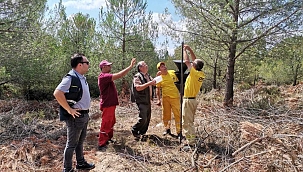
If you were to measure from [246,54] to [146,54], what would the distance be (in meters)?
6.02

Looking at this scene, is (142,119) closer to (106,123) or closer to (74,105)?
(106,123)

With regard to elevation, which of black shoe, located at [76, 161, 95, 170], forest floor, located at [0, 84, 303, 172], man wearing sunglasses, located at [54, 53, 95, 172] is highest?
man wearing sunglasses, located at [54, 53, 95, 172]

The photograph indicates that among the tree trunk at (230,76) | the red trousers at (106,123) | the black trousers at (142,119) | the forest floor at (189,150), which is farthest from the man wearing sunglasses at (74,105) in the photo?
the tree trunk at (230,76)

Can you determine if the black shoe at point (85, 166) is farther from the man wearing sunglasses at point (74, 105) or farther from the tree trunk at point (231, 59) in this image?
the tree trunk at point (231, 59)

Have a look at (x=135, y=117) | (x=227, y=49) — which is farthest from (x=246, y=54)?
(x=135, y=117)

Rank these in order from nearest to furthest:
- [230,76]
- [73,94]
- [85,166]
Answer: [73,94], [85,166], [230,76]

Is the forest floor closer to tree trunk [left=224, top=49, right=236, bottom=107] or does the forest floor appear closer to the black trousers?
the black trousers

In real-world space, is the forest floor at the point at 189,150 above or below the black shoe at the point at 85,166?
above

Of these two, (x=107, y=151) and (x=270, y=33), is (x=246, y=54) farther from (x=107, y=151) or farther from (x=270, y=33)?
(x=107, y=151)

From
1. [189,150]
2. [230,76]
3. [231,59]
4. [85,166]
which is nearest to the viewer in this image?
[85,166]

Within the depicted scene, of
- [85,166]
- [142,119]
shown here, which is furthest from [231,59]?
[85,166]

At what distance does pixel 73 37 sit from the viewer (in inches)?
526

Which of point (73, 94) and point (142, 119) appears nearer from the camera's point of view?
point (73, 94)

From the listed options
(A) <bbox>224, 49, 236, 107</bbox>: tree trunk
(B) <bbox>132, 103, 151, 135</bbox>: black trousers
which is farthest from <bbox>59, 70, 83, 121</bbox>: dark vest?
(A) <bbox>224, 49, 236, 107</bbox>: tree trunk
